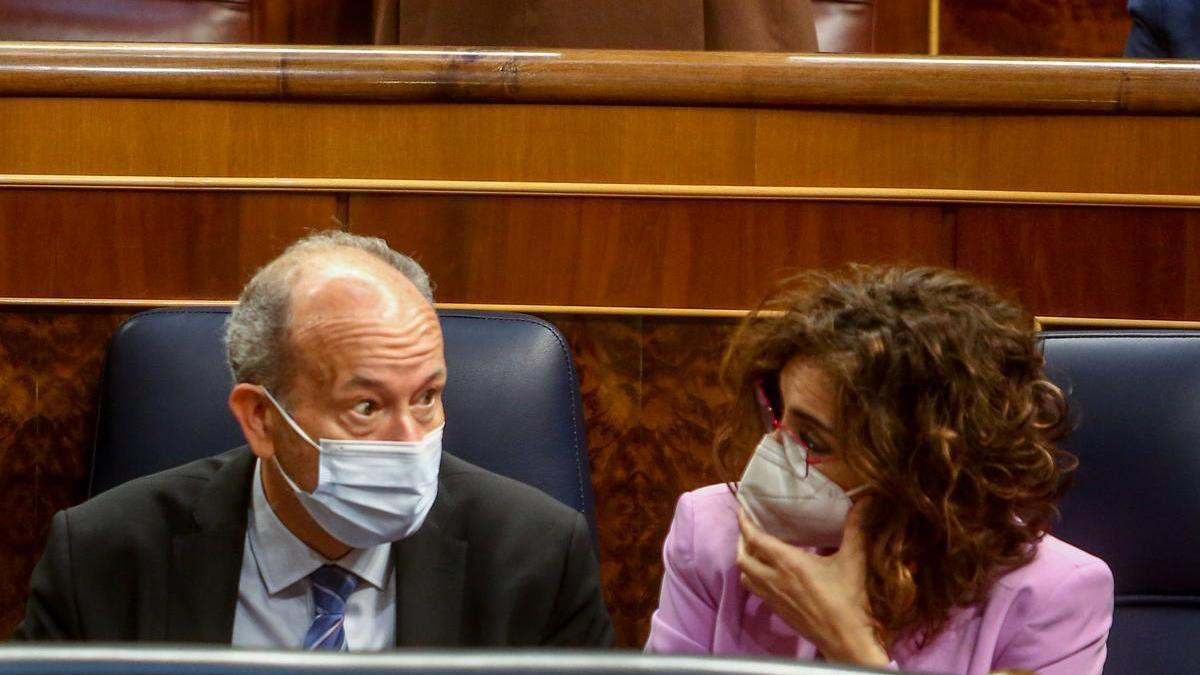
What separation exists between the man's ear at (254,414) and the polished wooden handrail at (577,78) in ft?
1.49

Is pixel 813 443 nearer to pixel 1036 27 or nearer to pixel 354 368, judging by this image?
pixel 354 368

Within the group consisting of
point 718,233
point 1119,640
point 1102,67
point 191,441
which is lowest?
point 1119,640

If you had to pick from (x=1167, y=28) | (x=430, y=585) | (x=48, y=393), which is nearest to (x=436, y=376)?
(x=430, y=585)

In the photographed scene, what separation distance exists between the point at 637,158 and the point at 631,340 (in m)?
0.18

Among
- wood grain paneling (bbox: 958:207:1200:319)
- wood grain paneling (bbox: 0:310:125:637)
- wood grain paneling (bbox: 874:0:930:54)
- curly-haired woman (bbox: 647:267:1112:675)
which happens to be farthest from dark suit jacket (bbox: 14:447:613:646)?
wood grain paneling (bbox: 874:0:930:54)

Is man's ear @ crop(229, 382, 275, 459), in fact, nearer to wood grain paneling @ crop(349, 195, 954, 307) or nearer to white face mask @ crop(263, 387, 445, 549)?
white face mask @ crop(263, 387, 445, 549)

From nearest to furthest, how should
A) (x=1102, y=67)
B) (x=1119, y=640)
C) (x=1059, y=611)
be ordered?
(x=1059, y=611) → (x=1119, y=640) → (x=1102, y=67)

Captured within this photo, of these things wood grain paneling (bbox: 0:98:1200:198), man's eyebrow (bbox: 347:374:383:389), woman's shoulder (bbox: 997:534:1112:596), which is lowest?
woman's shoulder (bbox: 997:534:1112:596)

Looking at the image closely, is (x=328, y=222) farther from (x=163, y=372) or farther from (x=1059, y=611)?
(x=1059, y=611)

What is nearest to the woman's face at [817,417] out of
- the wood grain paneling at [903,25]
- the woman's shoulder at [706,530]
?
the woman's shoulder at [706,530]

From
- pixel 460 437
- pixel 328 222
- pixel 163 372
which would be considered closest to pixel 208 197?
pixel 328 222

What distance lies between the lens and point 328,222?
153 centimetres

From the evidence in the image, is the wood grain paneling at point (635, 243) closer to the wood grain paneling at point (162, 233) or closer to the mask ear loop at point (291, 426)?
the wood grain paneling at point (162, 233)

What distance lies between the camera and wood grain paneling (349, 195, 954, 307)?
154cm
